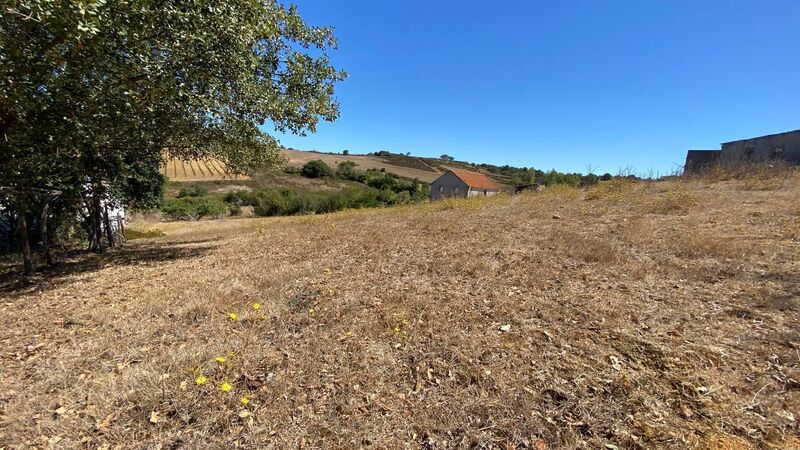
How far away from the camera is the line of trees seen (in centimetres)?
375

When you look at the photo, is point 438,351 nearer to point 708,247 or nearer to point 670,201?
point 708,247

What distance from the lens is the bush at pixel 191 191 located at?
4053 cm

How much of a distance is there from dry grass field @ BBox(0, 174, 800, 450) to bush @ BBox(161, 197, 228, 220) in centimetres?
2863

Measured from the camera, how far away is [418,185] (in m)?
55.4

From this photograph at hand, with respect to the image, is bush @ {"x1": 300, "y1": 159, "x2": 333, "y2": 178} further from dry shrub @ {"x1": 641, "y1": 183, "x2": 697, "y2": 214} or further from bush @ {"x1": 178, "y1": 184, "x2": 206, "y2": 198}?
dry shrub @ {"x1": 641, "y1": 183, "x2": 697, "y2": 214}

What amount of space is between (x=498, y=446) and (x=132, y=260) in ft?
29.4

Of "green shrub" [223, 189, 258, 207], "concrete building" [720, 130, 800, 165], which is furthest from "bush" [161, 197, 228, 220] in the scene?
"concrete building" [720, 130, 800, 165]

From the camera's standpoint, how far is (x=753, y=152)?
14.1 meters

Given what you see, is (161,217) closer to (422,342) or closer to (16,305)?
(16,305)

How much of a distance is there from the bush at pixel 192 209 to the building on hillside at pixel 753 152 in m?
34.5

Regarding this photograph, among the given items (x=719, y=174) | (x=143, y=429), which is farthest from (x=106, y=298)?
(x=719, y=174)

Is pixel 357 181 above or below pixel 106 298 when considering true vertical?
above

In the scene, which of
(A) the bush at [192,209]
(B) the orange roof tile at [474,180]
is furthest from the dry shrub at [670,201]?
(B) the orange roof tile at [474,180]

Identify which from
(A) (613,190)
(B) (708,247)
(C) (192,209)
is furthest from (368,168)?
(B) (708,247)
